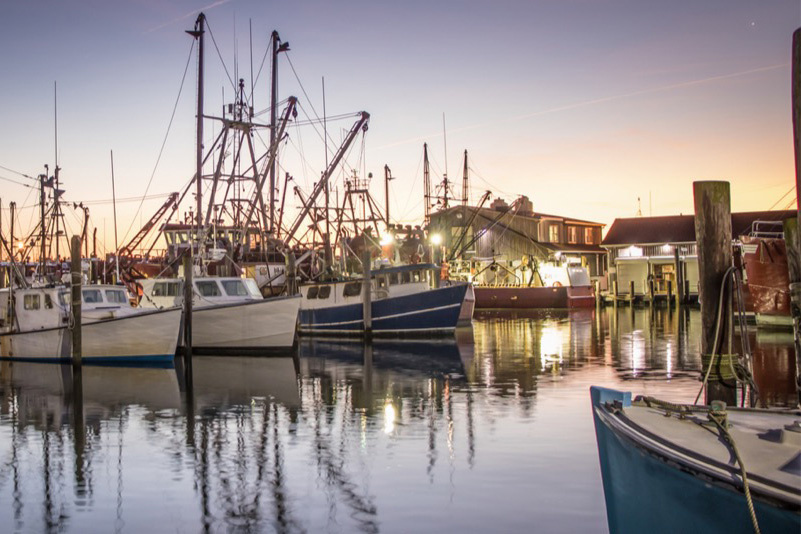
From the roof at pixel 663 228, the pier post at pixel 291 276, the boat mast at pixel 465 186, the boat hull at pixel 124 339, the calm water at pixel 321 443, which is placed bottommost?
the calm water at pixel 321 443

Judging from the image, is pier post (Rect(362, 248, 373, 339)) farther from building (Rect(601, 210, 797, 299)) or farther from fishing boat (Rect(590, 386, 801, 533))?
building (Rect(601, 210, 797, 299))

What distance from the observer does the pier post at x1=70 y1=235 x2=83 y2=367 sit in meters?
22.0

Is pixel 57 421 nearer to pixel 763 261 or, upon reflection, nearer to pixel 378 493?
pixel 378 493

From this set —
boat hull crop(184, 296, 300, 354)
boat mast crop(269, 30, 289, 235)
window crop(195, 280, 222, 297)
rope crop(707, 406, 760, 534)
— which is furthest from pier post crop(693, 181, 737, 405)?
boat mast crop(269, 30, 289, 235)

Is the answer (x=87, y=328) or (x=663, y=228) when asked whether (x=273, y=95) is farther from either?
(x=663, y=228)

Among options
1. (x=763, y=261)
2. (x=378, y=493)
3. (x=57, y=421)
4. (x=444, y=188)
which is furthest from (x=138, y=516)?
(x=444, y=188)

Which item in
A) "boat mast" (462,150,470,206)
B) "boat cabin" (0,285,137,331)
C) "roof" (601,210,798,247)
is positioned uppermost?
"boat mast" (462,150,470,206)

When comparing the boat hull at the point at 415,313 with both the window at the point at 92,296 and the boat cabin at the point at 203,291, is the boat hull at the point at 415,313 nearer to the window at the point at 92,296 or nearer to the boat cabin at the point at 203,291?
the boat cabin at the point at 203,291

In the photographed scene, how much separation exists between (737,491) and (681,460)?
0.52m

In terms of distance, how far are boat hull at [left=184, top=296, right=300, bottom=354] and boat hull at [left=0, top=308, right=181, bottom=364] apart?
7.52 feet

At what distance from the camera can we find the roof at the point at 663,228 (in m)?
64.8

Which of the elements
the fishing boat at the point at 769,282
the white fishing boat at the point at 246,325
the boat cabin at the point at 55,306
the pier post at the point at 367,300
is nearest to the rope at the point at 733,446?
the white fishing boat at the point at 246,325

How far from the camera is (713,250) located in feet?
28.8

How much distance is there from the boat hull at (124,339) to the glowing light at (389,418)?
10.6 meters
